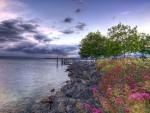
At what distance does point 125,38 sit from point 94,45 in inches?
Answer: 718

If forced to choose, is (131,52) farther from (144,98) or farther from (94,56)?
(144,98)

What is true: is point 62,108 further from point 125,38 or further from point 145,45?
point 145,45

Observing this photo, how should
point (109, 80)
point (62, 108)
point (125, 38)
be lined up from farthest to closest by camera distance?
point (125, 38), point (109, 80), point (62, 108)

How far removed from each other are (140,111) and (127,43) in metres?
43.6

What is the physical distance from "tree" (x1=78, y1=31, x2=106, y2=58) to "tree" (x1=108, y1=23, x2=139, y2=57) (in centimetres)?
1432

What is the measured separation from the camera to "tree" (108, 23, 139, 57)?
45156mm

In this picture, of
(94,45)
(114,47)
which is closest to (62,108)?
(114,47)

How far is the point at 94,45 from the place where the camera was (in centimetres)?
6328

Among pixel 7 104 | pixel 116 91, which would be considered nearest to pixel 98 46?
pixel 7 104

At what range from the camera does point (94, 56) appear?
64.1m

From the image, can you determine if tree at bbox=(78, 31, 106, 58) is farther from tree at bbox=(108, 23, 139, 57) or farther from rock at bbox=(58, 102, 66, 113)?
rock at bbox=(58, 102, 66, 113)

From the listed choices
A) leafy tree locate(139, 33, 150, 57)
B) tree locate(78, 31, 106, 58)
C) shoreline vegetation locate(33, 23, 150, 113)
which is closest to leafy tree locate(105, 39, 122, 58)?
shoreline vegetation locate(33, 23, 150, 113)

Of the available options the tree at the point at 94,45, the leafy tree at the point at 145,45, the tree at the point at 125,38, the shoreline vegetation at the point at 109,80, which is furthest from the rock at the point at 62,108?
the leafy tree at the point at 145,45

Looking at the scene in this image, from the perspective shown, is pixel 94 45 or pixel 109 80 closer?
pixel 109 80
